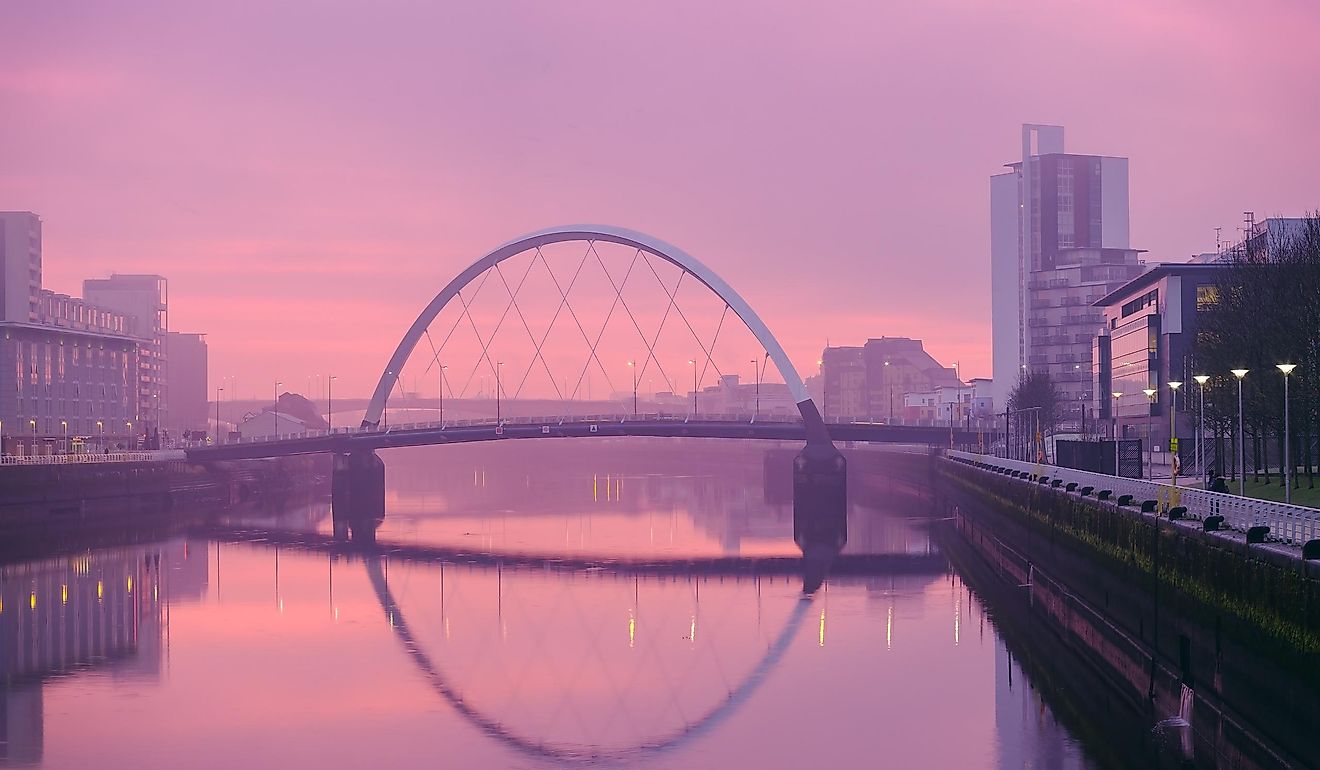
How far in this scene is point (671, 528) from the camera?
293 ft

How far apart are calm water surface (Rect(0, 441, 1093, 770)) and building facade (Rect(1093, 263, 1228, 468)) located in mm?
30744

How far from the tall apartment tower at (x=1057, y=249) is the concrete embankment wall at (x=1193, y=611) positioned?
129028 mm

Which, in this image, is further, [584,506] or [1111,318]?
[1111,318]

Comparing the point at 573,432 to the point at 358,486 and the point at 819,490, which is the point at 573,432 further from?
the point at 819,490

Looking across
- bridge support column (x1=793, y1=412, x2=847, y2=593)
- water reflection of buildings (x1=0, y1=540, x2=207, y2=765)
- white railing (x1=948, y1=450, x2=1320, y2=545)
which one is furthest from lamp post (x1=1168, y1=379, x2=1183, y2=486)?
water reflection of buildings (x1=0, y1=540, x2=207, y2=765)

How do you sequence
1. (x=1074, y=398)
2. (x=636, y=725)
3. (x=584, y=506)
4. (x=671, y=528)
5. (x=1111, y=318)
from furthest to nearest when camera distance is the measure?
(x=1074, y=398)
(x=1111, y=318)
(x=584, y=506)
(x=671, y=528)
(x=636, y=725)

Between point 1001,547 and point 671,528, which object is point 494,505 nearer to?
point 671,528

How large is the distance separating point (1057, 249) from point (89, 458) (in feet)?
436

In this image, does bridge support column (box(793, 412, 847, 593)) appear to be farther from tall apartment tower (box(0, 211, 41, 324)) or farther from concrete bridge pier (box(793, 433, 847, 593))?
tall apartment tower (box(0, 211, 41, 324))

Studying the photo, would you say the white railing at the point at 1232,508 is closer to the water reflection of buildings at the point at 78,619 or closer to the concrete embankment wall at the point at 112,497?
the water reflection of buildings at the point at 78,619

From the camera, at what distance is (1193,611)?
29453 mm

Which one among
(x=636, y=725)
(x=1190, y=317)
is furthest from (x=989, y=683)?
(x=1190, y=317)

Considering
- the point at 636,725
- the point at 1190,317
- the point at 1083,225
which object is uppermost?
the point at 1083,225

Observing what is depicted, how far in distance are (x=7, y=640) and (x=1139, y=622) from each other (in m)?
32.6
